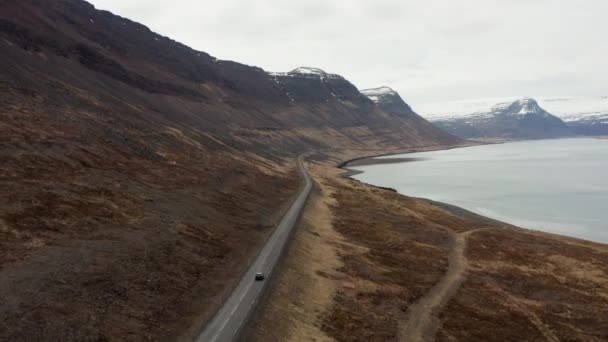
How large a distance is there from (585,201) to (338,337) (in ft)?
292

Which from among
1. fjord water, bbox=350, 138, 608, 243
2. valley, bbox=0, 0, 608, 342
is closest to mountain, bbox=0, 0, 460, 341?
valley, bbox=0, 0, 608, 342

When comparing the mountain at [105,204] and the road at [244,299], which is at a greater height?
the mountain at [105,204]

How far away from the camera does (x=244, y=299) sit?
29.4m

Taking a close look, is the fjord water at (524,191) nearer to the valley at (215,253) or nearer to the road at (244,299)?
the valley at (215,253)

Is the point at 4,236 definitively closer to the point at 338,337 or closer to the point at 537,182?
the point at 338,337

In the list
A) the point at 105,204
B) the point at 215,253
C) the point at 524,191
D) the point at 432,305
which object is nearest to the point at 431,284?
the point at 432,305

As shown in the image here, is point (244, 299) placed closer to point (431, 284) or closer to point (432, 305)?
point (432, 305)

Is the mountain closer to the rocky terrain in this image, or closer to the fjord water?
the rocky terrain

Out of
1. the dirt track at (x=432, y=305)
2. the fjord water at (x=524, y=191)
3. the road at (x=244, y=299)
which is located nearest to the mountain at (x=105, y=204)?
the road at (x=244, y=299)

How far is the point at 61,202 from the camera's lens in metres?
40.8

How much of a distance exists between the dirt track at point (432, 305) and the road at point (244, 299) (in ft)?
34.7

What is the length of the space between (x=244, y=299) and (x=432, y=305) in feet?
53.7

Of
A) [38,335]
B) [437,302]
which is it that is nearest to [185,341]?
[38,335]

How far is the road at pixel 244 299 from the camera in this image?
24516mm
